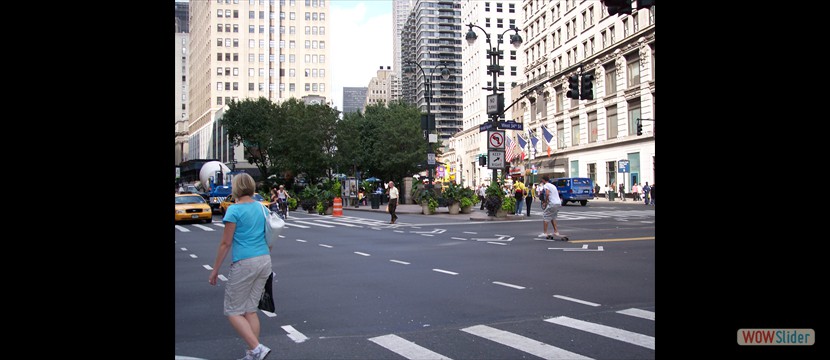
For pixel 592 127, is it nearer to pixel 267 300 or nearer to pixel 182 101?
pixel 267 300

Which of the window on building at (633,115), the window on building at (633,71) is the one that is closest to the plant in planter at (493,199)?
the window on building at (633,115)

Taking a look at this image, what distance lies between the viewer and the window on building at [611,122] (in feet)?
175

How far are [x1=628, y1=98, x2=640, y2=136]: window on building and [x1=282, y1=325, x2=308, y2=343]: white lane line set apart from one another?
4735 centimetres

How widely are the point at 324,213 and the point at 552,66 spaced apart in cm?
3889

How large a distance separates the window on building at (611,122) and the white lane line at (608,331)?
49.5 meters

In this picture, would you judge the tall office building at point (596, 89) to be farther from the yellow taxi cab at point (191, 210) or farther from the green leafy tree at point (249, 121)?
the green leafy tree at point (249, 121)

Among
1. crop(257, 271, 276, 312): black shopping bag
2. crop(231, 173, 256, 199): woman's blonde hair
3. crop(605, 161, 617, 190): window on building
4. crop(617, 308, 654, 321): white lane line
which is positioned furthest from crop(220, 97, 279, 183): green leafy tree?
crop(257, 271, 276, 312): black shopping bag

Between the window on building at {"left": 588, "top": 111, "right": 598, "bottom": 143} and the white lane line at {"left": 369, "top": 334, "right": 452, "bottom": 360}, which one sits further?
the window on building at {"left": 588, "top": 111, "right": 598, "bottom": 143}

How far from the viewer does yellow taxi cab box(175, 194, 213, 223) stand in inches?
1014

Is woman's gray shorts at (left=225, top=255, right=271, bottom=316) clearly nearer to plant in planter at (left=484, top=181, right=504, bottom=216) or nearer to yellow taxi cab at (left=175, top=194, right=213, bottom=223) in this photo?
plant in planter at (left=484, top=181, right=504, bottom=216)

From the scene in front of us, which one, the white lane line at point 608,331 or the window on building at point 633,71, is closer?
the white lane line at point 608,331
